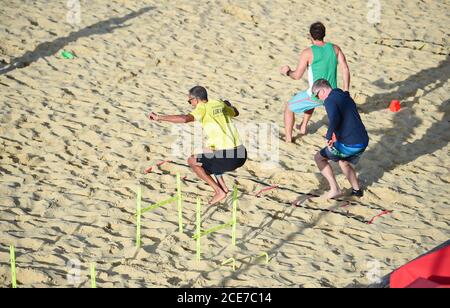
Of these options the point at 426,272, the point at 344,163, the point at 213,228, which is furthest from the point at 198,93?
the point at 426,272

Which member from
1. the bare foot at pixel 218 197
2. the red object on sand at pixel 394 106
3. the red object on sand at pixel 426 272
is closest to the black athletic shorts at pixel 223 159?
the bare foot at pixel 218 197

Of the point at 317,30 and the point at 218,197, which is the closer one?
the point at 218,197

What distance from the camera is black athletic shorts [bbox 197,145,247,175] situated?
637 centimetres

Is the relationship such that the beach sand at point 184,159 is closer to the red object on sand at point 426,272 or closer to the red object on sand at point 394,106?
the red object on sand at point 394,106

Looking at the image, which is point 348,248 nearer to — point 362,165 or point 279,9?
point 362,165

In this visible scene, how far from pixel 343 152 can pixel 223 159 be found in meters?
1.21

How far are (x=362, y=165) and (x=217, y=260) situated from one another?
9.22 ft

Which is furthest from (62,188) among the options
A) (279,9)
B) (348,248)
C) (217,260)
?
(279,9)

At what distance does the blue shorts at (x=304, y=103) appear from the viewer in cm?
770

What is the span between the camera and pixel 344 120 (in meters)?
6.49

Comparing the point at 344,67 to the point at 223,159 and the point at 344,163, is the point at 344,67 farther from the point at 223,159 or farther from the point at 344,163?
the point at 223,159

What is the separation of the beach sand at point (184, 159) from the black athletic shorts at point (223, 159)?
474mm

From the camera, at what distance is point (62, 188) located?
22.4 feet
